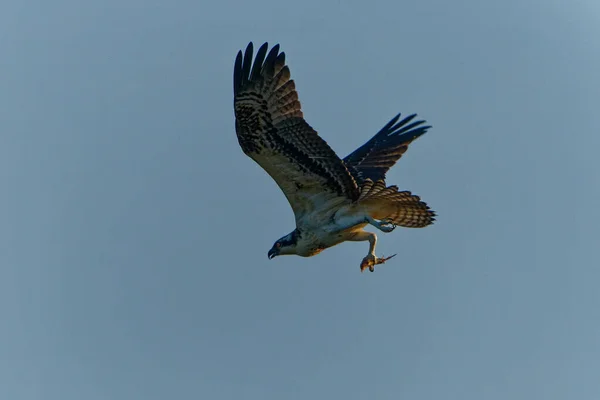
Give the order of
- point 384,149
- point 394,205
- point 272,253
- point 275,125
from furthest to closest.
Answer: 1. point 384,149
2. point 272,253
3. point 394,205
4. point 275,125

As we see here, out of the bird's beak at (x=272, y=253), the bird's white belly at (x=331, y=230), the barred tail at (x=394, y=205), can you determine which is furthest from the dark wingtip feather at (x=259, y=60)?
the bird's beak at (x=272, y=253)

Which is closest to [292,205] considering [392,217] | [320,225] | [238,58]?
[320,225]

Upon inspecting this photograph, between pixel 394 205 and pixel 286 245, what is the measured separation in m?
1.39

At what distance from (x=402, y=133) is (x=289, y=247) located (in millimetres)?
2877

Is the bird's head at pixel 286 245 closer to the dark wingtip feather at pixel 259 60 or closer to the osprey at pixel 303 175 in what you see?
the osprey at pixel 303 175

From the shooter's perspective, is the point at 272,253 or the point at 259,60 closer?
the point at 259,60

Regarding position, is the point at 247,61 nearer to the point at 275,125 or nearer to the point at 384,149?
the point at 275,125

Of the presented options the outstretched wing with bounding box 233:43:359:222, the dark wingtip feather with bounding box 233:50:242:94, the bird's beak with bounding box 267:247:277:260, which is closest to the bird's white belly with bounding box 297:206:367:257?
the bird's beak with bounding box 267:247:277:260

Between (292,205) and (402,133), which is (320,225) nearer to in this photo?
(292,205)

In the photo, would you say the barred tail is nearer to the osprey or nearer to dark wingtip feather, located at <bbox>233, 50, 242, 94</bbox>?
the osprey

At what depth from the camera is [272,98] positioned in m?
11.3

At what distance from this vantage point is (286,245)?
12.4 meters

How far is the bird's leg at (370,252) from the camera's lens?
12320 millimetres

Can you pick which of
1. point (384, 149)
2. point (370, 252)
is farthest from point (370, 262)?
point (384, 149)
